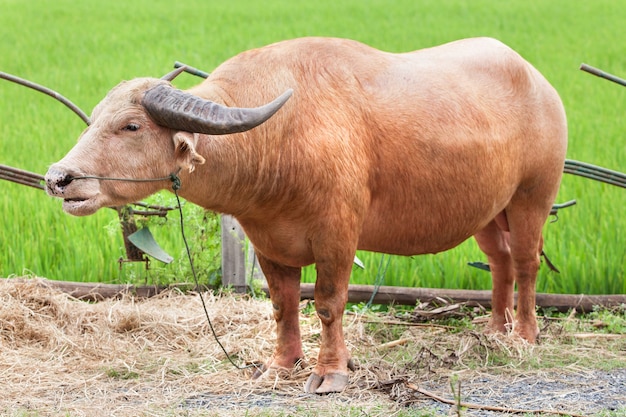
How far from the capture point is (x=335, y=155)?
13.1 feet

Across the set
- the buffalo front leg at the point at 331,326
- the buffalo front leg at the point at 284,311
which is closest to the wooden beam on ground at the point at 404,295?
the buffalo front leg at the point at 284,311

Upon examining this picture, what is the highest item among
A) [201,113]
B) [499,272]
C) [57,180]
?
[201,113]

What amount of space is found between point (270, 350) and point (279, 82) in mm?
1467

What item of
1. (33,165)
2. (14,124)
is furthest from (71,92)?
(33,165)

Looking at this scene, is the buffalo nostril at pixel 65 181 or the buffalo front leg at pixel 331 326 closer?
the buffalo nostril at pixel 65 181

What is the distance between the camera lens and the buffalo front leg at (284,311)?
14.6ft

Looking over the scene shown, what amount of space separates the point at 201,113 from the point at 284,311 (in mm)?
1269

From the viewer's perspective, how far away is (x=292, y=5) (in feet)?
59.8

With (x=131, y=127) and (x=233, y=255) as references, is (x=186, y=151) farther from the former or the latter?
(x=233, y=255)

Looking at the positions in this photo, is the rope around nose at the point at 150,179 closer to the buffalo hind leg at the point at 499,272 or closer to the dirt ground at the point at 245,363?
the dirt ground at the point at 245,363

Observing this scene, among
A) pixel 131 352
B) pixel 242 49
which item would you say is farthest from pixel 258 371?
pixel 242 49

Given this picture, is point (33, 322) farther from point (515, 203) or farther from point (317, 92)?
point (515, 203)

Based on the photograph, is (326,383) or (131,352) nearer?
(326,383)

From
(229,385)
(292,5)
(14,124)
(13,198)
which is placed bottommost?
(229,385)
